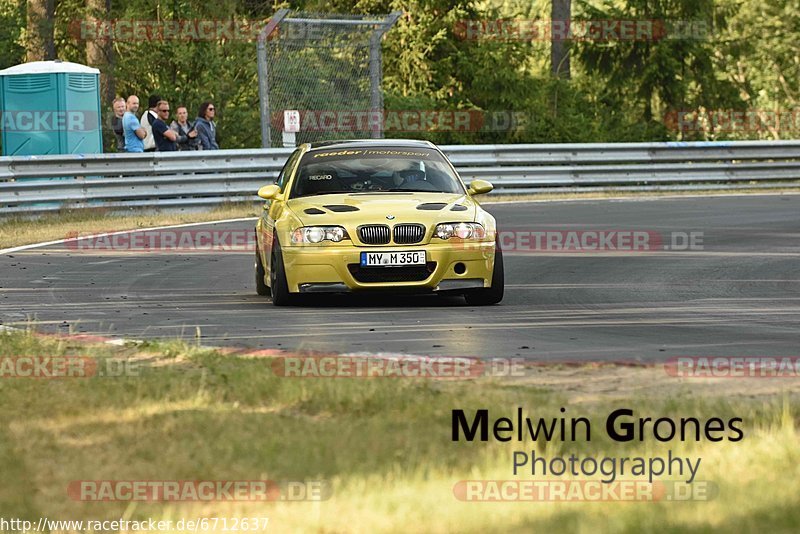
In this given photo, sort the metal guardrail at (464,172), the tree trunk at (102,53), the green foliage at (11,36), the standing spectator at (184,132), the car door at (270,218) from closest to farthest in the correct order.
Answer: the car door at (270,218) → the metal guardrail at (464,172) → the standing spectator at (184,132) → the tree trunk at (102,53) → the green foliage at (11,36)

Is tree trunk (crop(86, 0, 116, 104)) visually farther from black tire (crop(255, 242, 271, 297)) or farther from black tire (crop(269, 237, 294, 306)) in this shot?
black tire (crop(269, 237, 294, 306))

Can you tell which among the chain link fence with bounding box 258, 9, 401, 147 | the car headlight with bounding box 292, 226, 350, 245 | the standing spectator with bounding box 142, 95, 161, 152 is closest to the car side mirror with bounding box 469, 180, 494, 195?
the car headlight with bounding box 292, 226, 350, 245

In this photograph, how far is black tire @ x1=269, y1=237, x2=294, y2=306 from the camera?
12516 millimetres

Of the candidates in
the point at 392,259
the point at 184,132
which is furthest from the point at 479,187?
the point at 184,132

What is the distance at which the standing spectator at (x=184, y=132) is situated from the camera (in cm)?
2525

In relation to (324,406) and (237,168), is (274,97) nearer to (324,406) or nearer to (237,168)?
(237,168)

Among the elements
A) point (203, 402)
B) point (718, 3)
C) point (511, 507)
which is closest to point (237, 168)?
point (203, 402)

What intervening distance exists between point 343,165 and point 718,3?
113ft

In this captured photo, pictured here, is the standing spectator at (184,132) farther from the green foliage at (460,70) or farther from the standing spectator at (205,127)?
the green foliage at (460,70)

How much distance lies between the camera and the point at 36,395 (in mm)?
7809

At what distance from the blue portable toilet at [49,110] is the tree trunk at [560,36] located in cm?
1609

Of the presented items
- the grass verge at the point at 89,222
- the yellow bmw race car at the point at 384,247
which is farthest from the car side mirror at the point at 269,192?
the grass verge at the point at 89,222

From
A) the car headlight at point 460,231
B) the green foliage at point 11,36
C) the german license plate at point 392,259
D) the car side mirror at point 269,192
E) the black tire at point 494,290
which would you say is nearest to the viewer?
the german license plate at point 392,259

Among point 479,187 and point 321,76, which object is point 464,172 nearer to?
point 321,76
